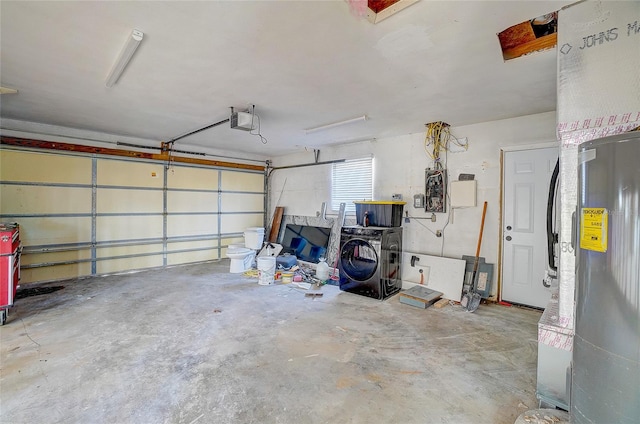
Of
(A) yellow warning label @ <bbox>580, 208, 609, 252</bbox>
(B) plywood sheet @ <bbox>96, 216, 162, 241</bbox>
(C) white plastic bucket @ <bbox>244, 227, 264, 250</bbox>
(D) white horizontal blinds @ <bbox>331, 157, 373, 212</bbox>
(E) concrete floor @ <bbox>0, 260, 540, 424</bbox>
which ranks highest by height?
(D) white horizontal blinds @ <bbox>331, 157, 373, 212</bbox>

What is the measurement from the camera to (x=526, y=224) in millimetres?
3791

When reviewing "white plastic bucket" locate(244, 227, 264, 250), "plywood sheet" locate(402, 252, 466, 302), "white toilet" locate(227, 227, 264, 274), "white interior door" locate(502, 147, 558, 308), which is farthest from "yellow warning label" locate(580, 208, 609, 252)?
"white plastic bucket" locate(244, 227, 264, 250)

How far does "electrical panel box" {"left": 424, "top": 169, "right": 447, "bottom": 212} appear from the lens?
442 cm

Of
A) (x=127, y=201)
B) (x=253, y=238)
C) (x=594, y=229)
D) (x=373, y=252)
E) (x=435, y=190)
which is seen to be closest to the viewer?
(x=594, y=229)

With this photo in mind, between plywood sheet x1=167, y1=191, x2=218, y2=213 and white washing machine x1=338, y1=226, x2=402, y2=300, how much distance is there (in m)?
3.51

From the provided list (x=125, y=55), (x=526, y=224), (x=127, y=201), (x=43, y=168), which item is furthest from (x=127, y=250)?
(x=526, y=224)

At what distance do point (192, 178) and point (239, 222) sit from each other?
1.51 m

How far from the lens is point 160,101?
3463 mm

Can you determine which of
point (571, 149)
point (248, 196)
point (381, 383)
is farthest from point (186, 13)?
point (248, 196)

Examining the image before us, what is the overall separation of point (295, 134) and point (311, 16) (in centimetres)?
320

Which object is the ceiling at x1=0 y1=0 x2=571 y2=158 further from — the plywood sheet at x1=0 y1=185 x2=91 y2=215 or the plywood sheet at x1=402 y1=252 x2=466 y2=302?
the plywood sheet at x1=402 y1=252 x2=466 y2=302

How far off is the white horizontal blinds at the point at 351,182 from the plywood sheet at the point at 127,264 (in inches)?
150

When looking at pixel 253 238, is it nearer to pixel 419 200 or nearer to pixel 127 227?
pixel 127 227

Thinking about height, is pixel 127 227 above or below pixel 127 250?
above
